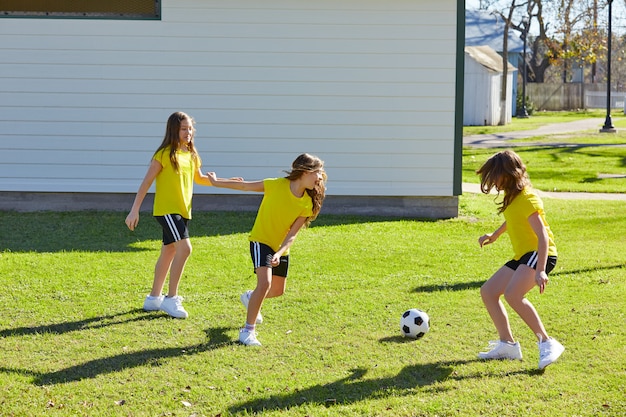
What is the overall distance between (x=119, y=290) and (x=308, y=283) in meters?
1.80

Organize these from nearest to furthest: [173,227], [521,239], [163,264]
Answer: [521,239] < [173,227] < [163,264]

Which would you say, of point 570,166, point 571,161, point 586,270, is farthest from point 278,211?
point 571,161

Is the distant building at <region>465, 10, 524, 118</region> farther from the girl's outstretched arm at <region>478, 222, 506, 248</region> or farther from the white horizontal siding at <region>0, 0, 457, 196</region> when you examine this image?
the girl's outstretched arm at <region>478, 222, 506, 248</region>

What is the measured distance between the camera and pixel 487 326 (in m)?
6.94

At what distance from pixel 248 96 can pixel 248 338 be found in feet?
22.6

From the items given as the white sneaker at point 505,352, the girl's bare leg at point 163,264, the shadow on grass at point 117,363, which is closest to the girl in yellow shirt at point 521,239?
the white sneaker at point 505,352

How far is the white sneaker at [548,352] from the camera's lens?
5777mm

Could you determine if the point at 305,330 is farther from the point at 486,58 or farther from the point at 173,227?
the point at 486,58

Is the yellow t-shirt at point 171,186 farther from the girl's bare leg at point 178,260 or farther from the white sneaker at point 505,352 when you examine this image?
the white sneaker at point 505,352

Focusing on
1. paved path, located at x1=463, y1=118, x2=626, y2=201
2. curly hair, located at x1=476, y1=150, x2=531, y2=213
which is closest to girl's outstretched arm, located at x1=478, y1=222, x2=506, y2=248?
curly hair, located at x1=476, y1=150, x2=531, y2=213

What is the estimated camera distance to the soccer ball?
21.5ft

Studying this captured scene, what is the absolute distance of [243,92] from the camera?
12758 millimetres

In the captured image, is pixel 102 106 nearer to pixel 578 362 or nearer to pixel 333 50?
pixel 333 50

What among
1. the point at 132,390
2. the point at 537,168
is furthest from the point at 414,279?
the point at 537,168
